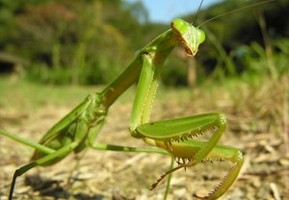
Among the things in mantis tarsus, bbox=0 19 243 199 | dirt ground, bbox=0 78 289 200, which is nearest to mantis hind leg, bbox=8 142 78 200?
mantis tarsus, bbox=0 19 243 199

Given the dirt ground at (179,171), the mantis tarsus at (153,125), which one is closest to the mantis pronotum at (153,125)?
the mantis tarsus at (153,125)

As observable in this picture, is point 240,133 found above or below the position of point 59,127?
above

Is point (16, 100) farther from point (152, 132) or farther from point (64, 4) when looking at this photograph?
point (64, 4)

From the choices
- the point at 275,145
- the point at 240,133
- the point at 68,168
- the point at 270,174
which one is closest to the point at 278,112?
the point at 240,133

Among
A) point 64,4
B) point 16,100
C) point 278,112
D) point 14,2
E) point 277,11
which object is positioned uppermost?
point 14,2

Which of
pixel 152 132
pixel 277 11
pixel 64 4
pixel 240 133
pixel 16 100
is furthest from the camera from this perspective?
pixel 64 4

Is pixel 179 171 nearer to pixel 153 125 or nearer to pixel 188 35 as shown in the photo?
pixel 153 125

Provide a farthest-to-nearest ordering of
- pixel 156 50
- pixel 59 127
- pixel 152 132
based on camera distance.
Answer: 1. pixel 59 127
2. pixel 156 50
3. pixel 152 132

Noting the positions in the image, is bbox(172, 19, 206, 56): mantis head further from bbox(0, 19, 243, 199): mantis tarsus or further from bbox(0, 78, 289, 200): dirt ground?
bbox(0, 78, 289, 200): dirt ground
